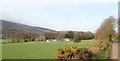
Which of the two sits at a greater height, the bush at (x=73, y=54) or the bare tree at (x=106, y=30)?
the bare tree at (x=106, y=30)

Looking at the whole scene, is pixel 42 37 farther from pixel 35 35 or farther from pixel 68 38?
pixel 68 38

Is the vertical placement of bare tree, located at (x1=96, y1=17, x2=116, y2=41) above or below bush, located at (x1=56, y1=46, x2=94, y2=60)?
above

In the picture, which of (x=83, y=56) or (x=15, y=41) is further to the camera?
(x=15, y=41)

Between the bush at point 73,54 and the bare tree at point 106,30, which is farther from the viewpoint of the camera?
the bare tree at point 106,30

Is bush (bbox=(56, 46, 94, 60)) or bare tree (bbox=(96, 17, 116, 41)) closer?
bush (bbox=(56, 46, 94, 60))

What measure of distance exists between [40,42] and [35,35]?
1166mm

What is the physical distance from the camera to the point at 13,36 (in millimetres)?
14852

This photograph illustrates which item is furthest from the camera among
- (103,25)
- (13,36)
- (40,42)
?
(103,25)

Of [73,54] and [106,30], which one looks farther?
[106,30]

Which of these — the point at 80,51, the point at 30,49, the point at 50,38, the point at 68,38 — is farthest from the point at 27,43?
the point at 80,51

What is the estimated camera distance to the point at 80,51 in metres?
7.47

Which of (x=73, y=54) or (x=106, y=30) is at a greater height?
(x=106, y=30)

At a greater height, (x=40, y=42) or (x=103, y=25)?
(x=103, y=25)

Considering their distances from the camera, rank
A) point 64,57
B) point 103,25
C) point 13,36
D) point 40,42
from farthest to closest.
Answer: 1. point 103,25
2. point 40,42
3. point 13,36
4. point 64,57
